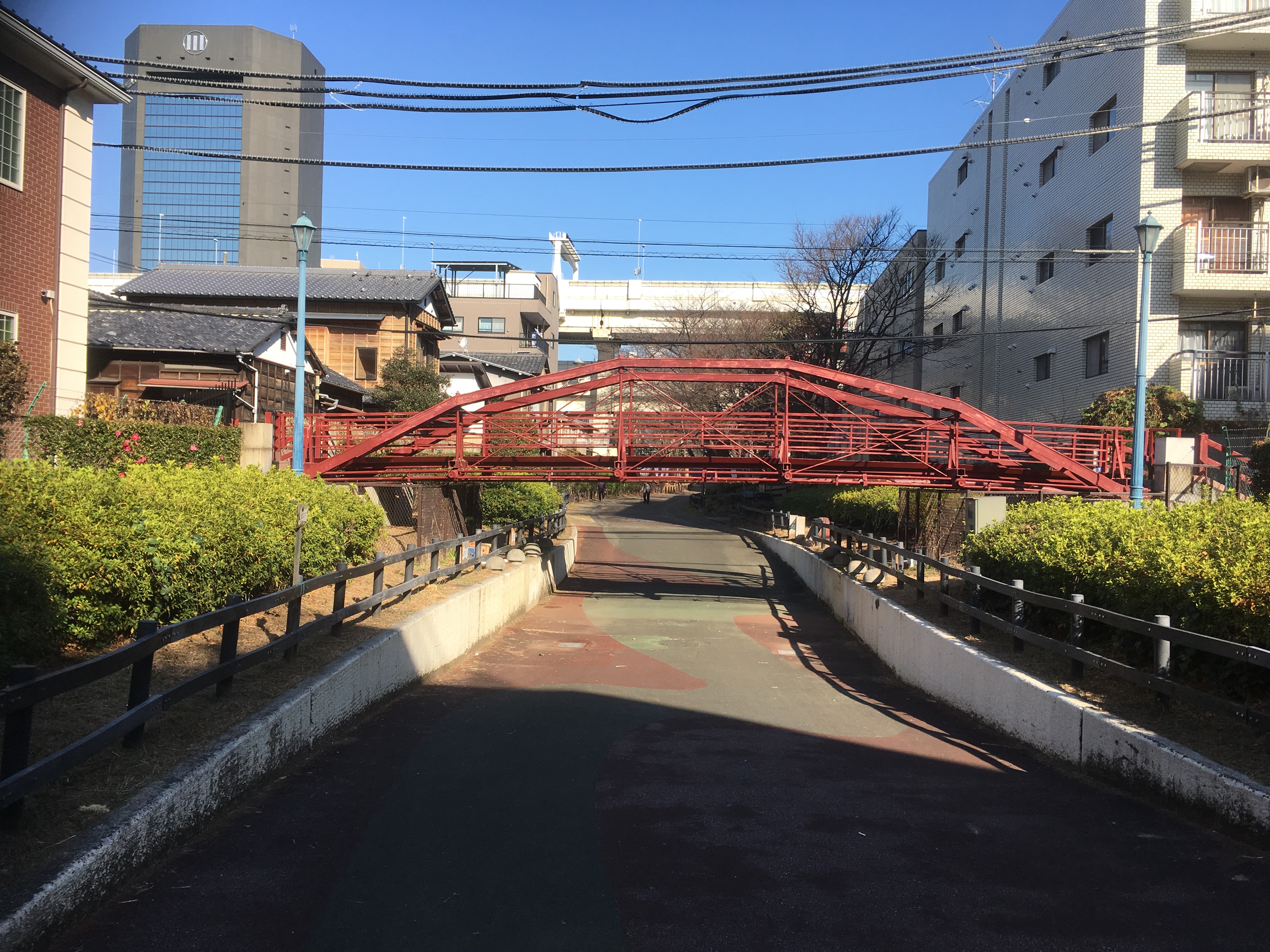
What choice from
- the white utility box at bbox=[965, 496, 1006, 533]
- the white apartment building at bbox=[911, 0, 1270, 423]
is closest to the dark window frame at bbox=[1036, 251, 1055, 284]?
the white apartment building at bbox=[911, 0, 1270, 423]

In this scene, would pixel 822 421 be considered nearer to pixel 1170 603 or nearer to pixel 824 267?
pixel 1170 603

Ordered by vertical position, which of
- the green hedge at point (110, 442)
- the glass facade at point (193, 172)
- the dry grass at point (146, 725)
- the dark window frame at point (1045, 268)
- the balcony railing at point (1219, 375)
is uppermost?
the glass facade at point (193, 172)

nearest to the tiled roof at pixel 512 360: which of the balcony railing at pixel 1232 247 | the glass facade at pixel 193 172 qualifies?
the balcony railing at pixel 1232 247

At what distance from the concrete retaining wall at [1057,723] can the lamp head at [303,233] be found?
10.2 m

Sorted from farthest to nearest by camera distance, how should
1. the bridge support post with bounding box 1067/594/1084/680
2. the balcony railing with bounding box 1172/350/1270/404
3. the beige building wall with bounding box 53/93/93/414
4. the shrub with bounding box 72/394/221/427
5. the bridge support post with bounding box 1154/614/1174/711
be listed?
the balcony railing with bounding box 1172/350/1270/404 < the beige building wall with bounding box 53/93/93/414 < the shrub with bounding box 72/394/221/427 < the bridge support post with bounding box 1067/594/1084/680 < the bridge support post with bounding box 1154/614/1174/711

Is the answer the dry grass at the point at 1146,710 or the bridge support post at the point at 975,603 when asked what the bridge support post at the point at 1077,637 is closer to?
the dry grass at the point at 1146,710

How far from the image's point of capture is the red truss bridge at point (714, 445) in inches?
754

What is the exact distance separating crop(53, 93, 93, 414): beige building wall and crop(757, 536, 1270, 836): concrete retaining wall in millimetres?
15616

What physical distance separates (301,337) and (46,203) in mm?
6790

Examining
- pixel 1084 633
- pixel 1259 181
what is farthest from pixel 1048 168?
pixel 1084 633

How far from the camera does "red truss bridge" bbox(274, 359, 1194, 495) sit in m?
19.1

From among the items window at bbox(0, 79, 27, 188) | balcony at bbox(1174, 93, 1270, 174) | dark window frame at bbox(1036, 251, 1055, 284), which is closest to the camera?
window at bbox(0, 79, 27, 188)

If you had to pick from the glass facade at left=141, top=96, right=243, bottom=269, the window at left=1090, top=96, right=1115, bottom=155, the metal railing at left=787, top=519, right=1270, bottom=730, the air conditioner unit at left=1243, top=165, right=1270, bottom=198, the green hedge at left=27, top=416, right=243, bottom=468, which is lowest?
the metal railing at left=787, top=519, right=1270, bottom=730

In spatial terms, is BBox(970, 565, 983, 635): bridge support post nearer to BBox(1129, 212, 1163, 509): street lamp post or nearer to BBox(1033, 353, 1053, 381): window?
BBox(1129, 212, 1163, 509): street lamp post
